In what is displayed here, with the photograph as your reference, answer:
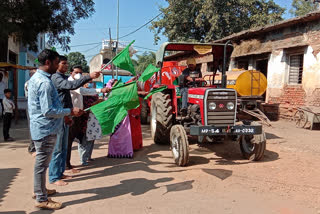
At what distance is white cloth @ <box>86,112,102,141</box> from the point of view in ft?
16.4

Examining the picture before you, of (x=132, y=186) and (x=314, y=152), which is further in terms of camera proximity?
(x=314, y=152)

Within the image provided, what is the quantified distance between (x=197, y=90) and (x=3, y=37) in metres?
7.14

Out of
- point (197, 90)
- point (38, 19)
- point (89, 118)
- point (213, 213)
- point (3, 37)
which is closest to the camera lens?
point (213, 213)

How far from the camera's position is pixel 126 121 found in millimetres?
5645

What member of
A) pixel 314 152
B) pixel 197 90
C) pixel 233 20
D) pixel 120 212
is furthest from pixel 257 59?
pixel 120 212

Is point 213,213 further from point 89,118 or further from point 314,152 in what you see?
point 314,152

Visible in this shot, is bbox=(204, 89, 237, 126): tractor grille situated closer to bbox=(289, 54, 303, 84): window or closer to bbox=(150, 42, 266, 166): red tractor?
bbox=(150, 42, 266, 166): red tractor

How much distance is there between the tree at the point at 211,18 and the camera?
18609 millimetres

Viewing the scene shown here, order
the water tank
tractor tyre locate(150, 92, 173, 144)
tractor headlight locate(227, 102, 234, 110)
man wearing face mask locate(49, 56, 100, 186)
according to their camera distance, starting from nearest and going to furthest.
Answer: man wearing face mask locate(49, 56, 100, 186)
tractor headlight locate(227, 102, 234, 110)
tractor tyre locate(150, 92, 173, 144)
the water tank

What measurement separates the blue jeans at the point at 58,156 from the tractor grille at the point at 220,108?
2.57 meters

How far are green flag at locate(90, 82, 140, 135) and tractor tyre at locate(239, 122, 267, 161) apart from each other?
2421mm

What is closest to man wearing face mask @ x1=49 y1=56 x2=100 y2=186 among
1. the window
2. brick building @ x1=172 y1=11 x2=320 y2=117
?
brick building @ x1=172 y1=11 x2=320 y2=117

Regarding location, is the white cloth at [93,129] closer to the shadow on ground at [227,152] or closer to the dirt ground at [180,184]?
the dirt ground at [180,184]

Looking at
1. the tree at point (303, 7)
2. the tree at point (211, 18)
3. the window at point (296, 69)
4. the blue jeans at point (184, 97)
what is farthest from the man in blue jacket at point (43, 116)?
the tree at point (303, 7)
